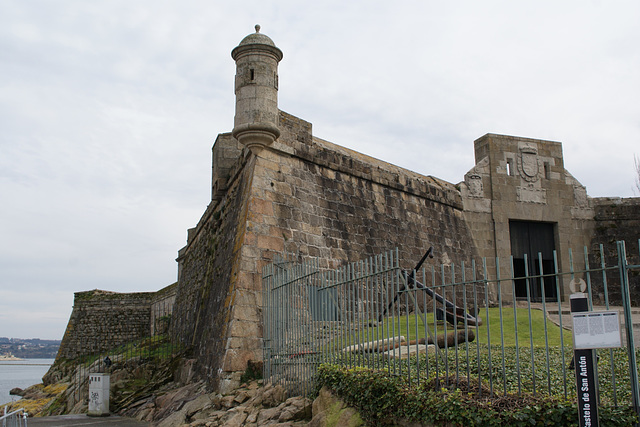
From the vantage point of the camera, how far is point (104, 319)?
26125mm

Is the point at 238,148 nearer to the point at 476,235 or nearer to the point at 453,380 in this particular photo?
the point at 476,235

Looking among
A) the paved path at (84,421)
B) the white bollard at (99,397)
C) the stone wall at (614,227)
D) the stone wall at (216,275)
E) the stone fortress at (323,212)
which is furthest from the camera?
the stone wall at (614,227)

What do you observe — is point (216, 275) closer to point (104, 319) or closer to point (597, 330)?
point (597, 330)

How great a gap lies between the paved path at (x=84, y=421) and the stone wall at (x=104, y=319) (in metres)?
14.9

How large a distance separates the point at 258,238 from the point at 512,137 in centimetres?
1027

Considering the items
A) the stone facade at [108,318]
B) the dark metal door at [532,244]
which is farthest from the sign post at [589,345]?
the stone facade at [108,318]

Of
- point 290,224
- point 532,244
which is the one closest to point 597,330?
point 290,224

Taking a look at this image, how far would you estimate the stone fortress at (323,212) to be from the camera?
10.5 meters

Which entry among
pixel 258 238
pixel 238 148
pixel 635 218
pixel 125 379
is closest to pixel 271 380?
pixel 258 238

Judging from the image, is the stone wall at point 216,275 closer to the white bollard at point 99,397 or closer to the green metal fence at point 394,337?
the green metal fence at point 394,337

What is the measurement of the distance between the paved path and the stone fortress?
1.52 m

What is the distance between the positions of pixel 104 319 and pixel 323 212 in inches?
709

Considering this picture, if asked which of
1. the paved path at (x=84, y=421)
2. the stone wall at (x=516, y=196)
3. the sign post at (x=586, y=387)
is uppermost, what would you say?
the stone wall at (x=516, y=196)

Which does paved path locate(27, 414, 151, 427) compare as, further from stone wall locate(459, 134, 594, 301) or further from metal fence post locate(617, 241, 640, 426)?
stone wall locate(459, 134, 594, 301)
